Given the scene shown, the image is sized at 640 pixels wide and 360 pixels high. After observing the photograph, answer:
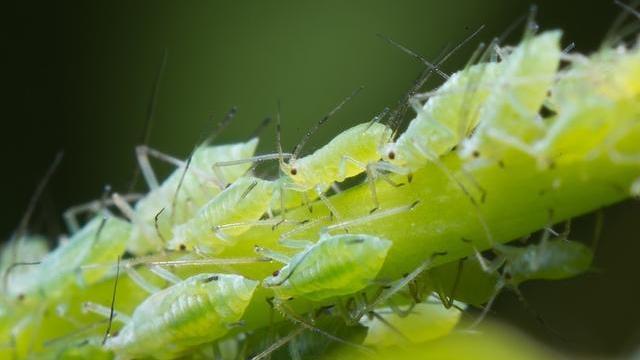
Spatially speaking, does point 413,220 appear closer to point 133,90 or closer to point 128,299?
point 128,299

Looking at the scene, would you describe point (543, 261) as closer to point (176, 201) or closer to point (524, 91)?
point (524, 91)

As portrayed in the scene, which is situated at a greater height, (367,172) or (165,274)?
(367,172)

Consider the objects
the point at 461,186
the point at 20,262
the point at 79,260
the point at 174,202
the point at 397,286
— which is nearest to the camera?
the point at 461,186

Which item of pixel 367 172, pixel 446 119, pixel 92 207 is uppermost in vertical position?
pixel 446 119

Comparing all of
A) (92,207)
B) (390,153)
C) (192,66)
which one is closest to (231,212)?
(390,153)

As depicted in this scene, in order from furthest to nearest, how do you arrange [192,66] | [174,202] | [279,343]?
[192,66] < [174,202] < [279,343]

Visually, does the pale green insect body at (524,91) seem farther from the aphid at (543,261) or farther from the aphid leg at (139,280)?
the aphid leg at (139,280)

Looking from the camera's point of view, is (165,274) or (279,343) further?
(165,274)

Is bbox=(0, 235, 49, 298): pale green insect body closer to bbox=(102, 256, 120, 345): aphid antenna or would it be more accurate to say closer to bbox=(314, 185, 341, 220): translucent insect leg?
bbox=(102, 256, 120, 345): aphid antenna
